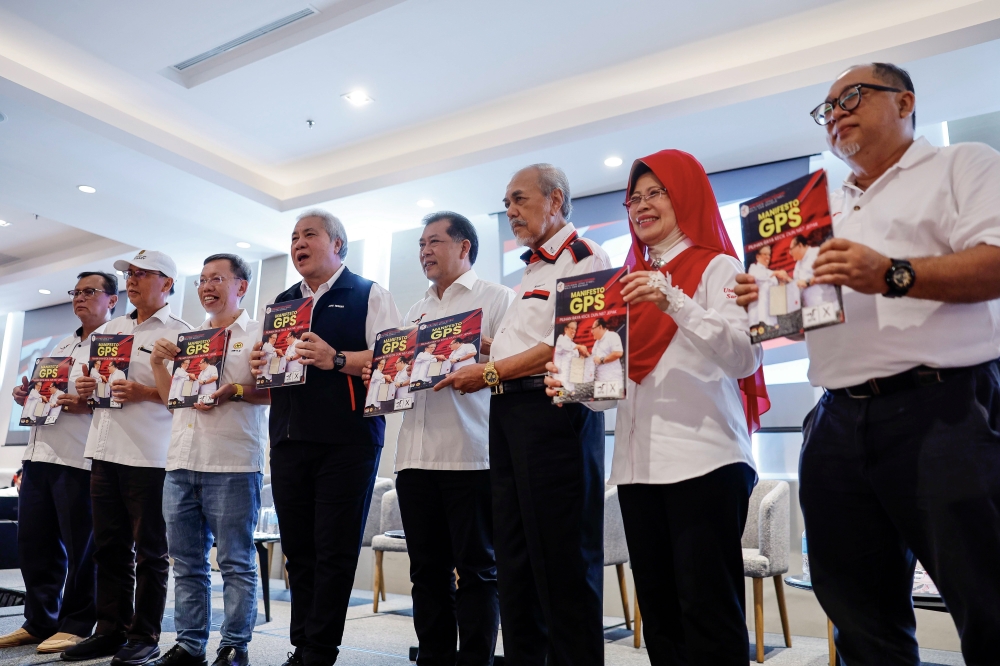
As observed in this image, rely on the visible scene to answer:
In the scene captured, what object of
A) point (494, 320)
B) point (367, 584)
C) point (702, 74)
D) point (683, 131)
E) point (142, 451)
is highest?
point (702, 74)

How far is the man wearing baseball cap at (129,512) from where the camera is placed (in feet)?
10.8

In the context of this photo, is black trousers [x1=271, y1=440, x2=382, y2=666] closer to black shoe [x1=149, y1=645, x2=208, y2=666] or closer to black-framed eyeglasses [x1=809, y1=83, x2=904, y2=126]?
black shoe [x1=149, y1=645, x2=208, y2=666]

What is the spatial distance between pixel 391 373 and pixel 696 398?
1.21 metres

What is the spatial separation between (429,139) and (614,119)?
1708 millimetres

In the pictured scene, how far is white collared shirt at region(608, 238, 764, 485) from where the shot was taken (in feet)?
5.90

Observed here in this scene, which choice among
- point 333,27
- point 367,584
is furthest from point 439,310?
point 367,584

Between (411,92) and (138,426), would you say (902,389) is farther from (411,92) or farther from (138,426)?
(411,92)

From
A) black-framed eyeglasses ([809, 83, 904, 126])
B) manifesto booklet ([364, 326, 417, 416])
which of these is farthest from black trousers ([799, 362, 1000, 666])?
manifesto booklet ([364, 326, 417, 416])

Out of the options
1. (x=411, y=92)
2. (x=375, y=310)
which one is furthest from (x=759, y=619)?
(x=411, y=92)

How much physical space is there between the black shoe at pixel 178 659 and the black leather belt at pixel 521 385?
1.83 meters

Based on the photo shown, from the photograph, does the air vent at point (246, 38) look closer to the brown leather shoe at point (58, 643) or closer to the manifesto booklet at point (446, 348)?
the manifesto booklet at point (446, 348)

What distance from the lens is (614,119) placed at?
5.17 meters

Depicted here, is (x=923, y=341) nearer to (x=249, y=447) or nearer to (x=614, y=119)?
(x=249, y=447)

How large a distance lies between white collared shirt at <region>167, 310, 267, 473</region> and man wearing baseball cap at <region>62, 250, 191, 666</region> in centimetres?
29
